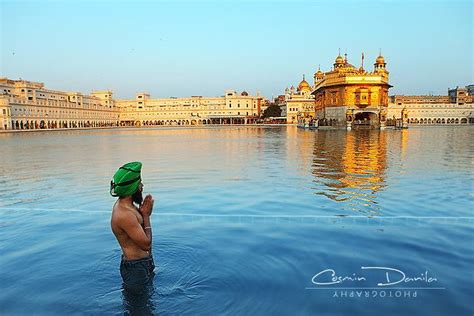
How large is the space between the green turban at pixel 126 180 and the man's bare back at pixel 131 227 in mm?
119

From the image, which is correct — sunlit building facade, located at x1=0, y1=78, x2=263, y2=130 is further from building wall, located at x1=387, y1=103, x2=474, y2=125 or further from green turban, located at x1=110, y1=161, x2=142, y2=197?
green turban, located at x1=110, y1=161, x2=142, y2=197

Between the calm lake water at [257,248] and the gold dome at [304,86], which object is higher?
the gold dome at [304,86]

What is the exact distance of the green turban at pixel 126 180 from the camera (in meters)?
3.95

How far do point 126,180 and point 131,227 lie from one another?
0.45m

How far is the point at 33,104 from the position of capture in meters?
91.9

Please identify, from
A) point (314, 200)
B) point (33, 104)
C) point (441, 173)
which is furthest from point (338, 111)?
point (33, 104)

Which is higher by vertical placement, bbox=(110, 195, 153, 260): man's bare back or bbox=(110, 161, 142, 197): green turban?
bbox=(110, 161, 142, 197): green turban

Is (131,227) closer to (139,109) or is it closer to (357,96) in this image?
(357,96)

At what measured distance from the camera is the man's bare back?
3953 millimetres

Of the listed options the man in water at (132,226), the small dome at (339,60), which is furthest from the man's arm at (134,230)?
the small dome at (339,60)

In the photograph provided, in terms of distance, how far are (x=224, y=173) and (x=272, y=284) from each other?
8.89m

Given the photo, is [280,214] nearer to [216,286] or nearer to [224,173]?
[216,286]

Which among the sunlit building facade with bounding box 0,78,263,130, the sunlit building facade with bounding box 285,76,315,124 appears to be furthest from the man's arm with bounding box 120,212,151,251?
the sunlit building facade with bounding box 0,78,263,130

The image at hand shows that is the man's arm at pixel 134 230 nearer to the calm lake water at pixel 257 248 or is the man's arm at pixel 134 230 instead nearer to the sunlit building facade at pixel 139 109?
the calm lake water at pixel 257 248
